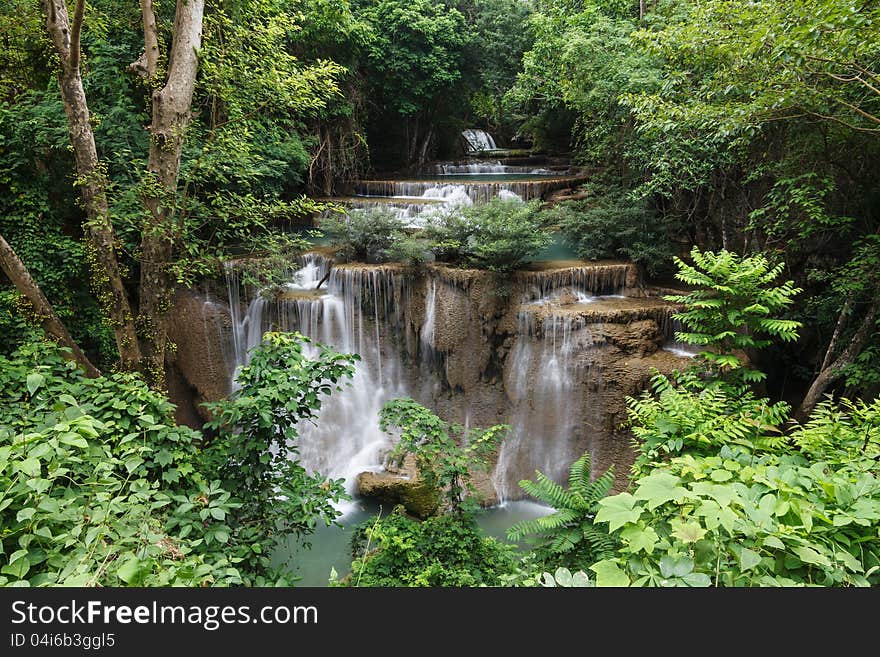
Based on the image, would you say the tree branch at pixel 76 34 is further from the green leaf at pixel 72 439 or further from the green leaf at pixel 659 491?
the green leaf at pixel 659 491

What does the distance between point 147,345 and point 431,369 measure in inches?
204

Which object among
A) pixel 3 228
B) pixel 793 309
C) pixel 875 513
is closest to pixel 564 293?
pixel 793 309

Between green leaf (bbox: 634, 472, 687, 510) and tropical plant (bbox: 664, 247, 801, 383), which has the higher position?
tropical plant (bbox: 664, 247, 801, 383)

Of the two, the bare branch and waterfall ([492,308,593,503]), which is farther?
waterfall ([492,308,593,503])

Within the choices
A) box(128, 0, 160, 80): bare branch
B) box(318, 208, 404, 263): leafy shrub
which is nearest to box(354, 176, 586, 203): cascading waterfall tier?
box(318, 208, 404, 263): leafy shrub

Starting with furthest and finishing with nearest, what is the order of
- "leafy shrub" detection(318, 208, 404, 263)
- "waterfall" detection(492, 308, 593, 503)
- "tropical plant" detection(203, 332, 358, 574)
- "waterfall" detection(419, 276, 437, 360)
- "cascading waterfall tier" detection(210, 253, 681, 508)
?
"leafy shrub" detection(318, 208, 404, 263) → "waterfall" detection(419, 276, 437, 360) → "waterfall" detection(492, 308, 593, 503) → "cascading waterfall tier" detection(210, 253, 681, 508) → "tropical plant" detection(203, 332, 358, 574)

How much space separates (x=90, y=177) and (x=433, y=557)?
5885mm

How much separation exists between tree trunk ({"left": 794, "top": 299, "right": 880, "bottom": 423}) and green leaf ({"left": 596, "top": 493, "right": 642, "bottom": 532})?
20.7 ft

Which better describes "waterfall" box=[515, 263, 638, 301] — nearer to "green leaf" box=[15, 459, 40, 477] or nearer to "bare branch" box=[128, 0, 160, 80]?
"bare branch" box=[128, 0, 160, 80]

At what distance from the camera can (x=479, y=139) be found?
2566cm

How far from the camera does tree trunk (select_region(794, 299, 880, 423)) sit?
6.26 m

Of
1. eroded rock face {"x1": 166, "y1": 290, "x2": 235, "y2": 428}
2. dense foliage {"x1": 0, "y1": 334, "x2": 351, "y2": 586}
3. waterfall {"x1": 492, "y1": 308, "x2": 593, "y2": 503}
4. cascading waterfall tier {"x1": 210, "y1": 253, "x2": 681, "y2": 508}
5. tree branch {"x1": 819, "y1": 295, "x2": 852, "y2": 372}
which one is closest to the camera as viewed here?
dense foliage {"x1": 0, "y1": 334, "x2": 351, "y2": 586}

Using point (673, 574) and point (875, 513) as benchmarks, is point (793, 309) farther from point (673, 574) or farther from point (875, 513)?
point (673, 574)

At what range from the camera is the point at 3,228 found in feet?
27.7
